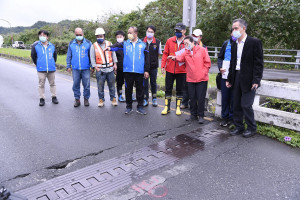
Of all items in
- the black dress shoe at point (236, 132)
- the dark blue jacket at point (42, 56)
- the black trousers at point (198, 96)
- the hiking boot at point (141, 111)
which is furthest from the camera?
the dark blue jacket at point (42, 56)

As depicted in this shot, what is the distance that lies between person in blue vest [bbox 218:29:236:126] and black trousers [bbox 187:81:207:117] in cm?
41

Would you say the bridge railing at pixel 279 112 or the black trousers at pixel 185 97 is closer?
the bridge railing at pixel 279 112

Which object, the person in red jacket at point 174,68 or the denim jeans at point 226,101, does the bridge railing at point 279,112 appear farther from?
the person in red jacket at point 174,68

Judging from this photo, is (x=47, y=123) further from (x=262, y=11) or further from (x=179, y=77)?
(x=262, y=11)

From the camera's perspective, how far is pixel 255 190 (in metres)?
3.12

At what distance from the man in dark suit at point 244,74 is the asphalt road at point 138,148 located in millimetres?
407

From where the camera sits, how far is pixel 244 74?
4633mm

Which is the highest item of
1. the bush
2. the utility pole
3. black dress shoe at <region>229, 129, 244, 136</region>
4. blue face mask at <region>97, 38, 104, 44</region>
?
the utility pole

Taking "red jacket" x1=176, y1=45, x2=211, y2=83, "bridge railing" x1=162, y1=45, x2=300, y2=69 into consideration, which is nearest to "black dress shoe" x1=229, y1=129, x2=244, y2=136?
"red jacket" x1=176, y1=45, x2=211, y2=83

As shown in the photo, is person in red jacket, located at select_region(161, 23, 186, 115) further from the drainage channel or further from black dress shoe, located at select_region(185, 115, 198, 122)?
the drainage channel

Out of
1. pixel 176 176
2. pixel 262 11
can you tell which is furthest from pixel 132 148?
pixel 262 11

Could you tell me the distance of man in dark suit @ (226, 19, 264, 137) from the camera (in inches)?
176

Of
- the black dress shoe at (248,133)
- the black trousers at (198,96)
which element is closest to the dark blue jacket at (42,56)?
the black trousers at (198,96)

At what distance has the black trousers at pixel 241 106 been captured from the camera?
4.74 meters
